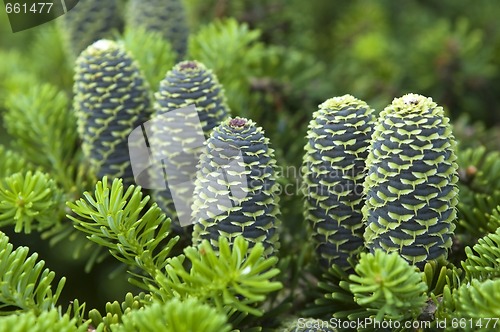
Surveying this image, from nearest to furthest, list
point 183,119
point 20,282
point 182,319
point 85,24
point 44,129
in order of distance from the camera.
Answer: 1. point 182,319
2. point 20,282
3. point 183,119
4. point 44,129
5. point 85,24

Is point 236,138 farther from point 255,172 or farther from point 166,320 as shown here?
point 166,320

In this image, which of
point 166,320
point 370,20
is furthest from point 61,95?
point 370,20

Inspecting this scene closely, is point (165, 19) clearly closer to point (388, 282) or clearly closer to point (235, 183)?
point (235, 183)

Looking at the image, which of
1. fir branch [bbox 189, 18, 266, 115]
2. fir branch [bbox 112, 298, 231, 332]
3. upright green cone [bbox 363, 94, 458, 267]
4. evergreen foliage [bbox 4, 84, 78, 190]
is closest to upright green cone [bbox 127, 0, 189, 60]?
fir branch [bbox 189, 18, 266, 115]

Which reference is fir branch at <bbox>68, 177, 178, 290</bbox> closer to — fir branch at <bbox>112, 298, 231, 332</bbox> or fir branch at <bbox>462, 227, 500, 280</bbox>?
fir branch at <bbox>112, 298, 231, 332</bbox>

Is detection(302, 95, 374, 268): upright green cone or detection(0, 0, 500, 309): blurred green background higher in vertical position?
detection(0, 0, 500, 309): blurred green background

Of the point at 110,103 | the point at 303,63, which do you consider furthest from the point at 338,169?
the point at 303,63

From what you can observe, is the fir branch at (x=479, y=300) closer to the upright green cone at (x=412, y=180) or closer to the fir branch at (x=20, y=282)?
the upright green cone at (x=412, y=180)
